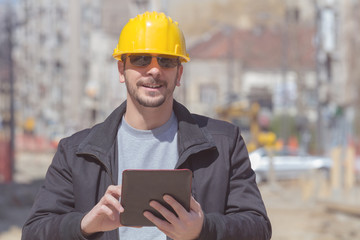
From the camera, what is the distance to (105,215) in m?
2.59

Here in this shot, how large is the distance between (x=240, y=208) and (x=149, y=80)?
1.95 feet

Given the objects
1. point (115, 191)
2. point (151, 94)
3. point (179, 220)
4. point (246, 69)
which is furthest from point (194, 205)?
point (246, 69)

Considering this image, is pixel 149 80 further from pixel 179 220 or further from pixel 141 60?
pixel 179 220

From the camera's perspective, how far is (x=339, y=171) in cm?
1945

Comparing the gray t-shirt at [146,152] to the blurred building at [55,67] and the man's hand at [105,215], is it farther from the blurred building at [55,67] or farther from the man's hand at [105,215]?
the blurred building at [55,67]

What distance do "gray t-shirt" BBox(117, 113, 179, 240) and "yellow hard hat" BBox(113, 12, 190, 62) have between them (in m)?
0.30

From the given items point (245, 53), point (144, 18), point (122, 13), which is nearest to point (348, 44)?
point (245, 53)

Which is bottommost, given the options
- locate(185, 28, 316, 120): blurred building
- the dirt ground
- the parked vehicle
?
the parked vehicle

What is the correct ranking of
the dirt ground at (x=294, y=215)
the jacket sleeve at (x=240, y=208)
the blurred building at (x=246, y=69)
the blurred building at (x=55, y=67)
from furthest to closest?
the blurred building at (x=246, y=69), the blurred building at (x=55, y=67), the dirt ground at (x=294, y=215), the jacket sleeve at (x=240, y=208)

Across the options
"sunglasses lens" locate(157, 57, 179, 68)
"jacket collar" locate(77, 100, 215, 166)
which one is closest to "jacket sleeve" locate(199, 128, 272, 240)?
"jacket collar" locate(77, 100, 215, 166)

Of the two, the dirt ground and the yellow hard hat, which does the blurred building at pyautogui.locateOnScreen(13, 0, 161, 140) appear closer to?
the dirt ground

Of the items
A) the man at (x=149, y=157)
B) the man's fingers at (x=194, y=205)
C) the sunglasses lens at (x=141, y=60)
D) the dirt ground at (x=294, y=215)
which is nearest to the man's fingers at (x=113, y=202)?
the man at (x=149, y=157)

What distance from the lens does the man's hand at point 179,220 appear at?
2494 mm

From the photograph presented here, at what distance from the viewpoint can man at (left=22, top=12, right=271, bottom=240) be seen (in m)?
2.78
